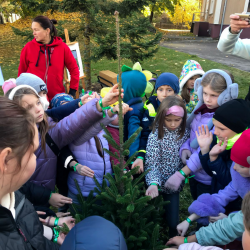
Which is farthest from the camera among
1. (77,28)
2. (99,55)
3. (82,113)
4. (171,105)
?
(77,28)

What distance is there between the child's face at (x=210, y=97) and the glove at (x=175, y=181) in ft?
2.76

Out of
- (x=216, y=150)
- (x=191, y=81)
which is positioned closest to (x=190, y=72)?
(x=191, y=81)

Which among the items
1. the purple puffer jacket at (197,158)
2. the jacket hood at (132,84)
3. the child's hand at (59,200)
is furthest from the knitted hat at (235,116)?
the child's hand at (59,200)

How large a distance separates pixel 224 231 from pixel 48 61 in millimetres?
3559

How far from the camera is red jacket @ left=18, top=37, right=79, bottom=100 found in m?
3.86

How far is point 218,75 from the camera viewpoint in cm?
255

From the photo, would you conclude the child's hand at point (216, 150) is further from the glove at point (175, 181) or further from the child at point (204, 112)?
the glove at point (175, 181)

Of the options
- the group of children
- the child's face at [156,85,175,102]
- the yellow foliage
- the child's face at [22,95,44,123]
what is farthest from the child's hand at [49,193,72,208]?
the yellow foliage

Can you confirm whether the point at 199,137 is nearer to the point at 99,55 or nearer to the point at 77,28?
the point at 99,55

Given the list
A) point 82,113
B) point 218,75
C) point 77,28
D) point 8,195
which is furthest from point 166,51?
point 8,195

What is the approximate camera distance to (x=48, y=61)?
3.93m

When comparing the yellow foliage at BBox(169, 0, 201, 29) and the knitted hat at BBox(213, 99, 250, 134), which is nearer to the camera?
the knitted hat at BBox(213, 99, 250, 134)

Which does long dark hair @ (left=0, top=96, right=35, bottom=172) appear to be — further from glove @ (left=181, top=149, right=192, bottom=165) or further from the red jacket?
the red jacket

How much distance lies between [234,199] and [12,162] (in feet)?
5.93
